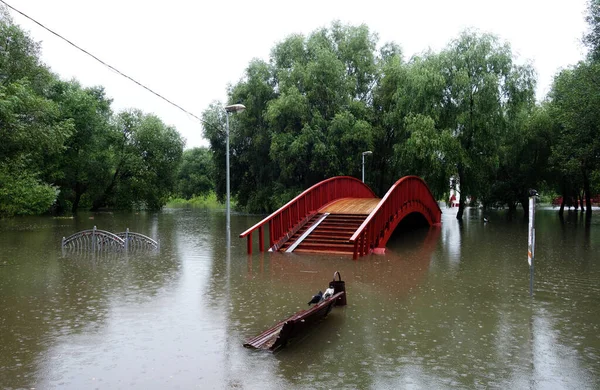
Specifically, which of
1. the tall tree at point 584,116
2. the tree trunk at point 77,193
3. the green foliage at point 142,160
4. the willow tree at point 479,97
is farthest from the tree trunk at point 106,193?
the tall tree at point 584,116

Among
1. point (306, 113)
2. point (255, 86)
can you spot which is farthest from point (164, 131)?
point (306, 113)

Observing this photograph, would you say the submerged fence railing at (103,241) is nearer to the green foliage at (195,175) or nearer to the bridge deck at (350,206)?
the bridge deck at (350,206)

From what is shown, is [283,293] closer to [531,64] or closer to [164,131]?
[531,64]

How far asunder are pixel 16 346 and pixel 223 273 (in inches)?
245

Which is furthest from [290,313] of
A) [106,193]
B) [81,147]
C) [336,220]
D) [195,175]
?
[195,175]

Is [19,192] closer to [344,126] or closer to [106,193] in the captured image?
[344,126]

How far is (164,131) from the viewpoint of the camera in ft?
173

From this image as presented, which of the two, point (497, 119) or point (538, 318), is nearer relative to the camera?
point (538, 318)

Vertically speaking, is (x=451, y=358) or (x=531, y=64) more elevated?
(x=531, y=64)

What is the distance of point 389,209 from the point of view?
18547mm

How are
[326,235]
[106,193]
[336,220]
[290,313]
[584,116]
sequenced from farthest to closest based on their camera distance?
[106,193] < [584,116] < [336,220] < [326,235] < [290,313]

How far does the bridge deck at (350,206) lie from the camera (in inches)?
785

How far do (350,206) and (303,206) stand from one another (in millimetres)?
2642

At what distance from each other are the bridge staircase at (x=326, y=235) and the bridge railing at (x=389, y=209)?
2.19 feet
